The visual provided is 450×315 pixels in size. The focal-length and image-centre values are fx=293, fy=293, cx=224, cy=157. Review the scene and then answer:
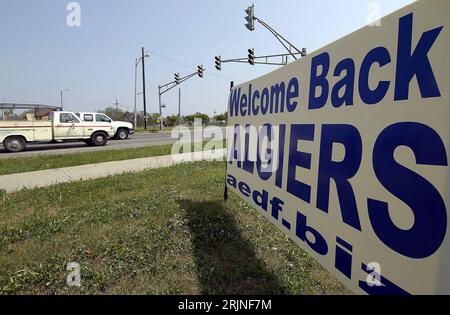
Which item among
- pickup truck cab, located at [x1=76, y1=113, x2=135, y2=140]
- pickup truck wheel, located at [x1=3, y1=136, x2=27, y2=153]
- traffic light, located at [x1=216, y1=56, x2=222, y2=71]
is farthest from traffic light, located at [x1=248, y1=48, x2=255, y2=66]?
pickup truck wheel, located at [x1=3, y1=136, x2=27, y2=153]

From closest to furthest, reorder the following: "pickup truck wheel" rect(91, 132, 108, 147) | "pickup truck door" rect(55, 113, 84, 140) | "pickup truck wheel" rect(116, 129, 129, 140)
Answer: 1. "pickup truck door" rect(55, 113, 84, 140)
2. "pickup truck wheel" rect(91, 132, 108, 147)
3. "pickup truck wheel" rect(116, 129, 129, 140)

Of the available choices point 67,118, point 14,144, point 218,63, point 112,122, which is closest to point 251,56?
point 218,63

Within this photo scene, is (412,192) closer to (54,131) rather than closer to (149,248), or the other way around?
(149,248)

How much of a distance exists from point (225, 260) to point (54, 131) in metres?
15.1

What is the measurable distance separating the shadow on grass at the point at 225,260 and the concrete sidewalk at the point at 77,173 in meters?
4.53

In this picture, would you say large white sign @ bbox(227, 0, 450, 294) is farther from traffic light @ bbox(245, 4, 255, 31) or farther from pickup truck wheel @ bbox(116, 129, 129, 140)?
pickup truck wheel @ bbox(116, 129, 129, 140)

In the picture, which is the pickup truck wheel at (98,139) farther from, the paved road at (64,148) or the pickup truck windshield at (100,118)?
the pickup truck windshield at (100,118)

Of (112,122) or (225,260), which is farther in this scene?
(112,122)

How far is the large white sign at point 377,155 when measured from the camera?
1.32 meters

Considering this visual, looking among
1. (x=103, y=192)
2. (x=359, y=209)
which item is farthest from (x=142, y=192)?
(x=359, y=209)

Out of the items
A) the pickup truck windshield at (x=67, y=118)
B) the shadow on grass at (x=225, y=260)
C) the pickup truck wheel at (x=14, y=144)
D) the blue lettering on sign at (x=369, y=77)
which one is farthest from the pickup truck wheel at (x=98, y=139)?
the blue lettering on sign at (x=369, y=77)

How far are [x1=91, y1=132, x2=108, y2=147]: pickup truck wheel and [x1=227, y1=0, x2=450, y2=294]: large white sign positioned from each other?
16032 millimetres

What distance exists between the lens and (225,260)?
3135 mm

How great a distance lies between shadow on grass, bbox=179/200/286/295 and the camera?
104 inches
